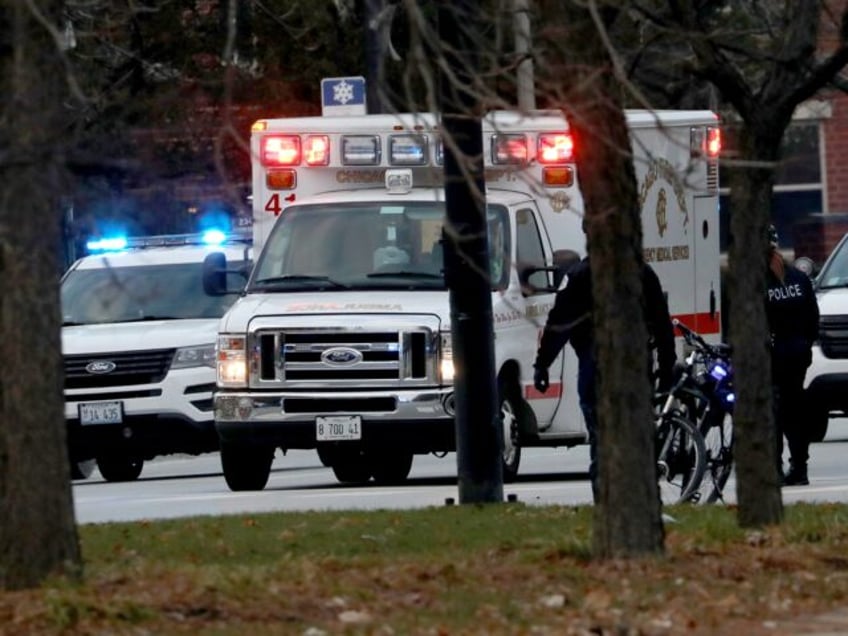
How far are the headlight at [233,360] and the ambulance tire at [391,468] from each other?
7.71ft

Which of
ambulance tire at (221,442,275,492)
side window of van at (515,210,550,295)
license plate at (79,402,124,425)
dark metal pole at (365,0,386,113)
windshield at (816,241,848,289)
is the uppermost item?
dark metal pole at (365,0,386,113)

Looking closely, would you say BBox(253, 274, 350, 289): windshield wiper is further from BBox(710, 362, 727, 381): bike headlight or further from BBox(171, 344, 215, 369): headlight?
BBox(710, 362, 727, 381): bike headlight

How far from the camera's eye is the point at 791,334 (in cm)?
1566

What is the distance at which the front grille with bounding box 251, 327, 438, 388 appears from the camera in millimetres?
15711

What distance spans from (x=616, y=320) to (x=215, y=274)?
25.3 feet

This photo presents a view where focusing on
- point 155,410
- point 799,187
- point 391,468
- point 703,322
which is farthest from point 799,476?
point 799,187

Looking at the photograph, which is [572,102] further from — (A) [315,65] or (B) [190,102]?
(A) [315,65]

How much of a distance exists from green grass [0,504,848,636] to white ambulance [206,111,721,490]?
3736mm

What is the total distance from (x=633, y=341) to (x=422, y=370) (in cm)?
635

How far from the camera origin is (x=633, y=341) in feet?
31.1

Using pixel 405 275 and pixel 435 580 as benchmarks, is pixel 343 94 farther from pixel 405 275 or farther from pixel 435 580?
pixel 435 580

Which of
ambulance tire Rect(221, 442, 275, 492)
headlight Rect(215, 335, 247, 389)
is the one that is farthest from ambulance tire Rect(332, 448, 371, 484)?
headlight Rect(215, 335, 247, 389)

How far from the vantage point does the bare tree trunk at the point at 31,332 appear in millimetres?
8406

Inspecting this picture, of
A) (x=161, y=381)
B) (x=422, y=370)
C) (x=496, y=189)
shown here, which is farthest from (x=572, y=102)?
(x=161, y=381)
